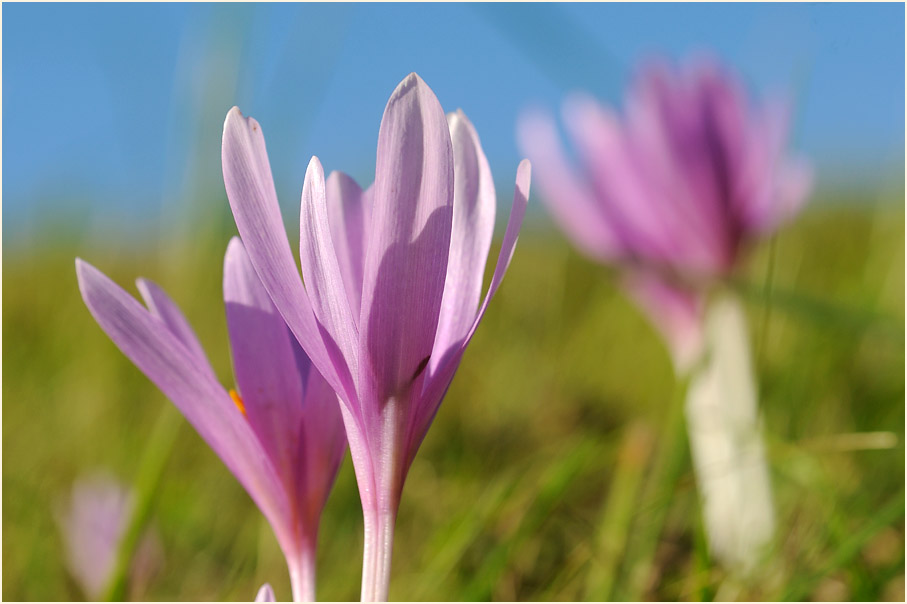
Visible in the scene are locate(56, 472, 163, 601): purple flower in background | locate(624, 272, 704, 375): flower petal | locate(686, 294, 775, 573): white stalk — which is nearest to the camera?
locate(686, 294, 775, 573): white stalk

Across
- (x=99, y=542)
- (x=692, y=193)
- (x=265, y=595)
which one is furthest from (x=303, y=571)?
(x=692, y=193)

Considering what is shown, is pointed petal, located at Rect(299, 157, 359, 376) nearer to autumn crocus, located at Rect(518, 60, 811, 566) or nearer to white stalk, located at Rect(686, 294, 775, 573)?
white stalk, located at Rect(686, 294, 775, 573)

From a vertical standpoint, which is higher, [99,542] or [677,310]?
[677,310]

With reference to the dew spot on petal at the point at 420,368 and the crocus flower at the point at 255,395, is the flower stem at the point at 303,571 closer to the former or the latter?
the crocus flower at the point at 255,395

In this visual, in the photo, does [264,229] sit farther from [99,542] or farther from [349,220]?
[99,542]

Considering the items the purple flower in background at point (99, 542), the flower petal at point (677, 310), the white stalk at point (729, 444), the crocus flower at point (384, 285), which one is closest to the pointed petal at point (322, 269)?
the crocus flower at point (384, 285)

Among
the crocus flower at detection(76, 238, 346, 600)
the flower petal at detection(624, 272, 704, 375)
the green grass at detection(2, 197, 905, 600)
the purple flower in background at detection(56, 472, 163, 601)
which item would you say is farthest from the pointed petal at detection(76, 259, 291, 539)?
the flower petal at detection(624, 272, 704, 375)

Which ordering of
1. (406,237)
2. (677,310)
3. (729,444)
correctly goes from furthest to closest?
(677,310) → (729,444) → (406,237)
